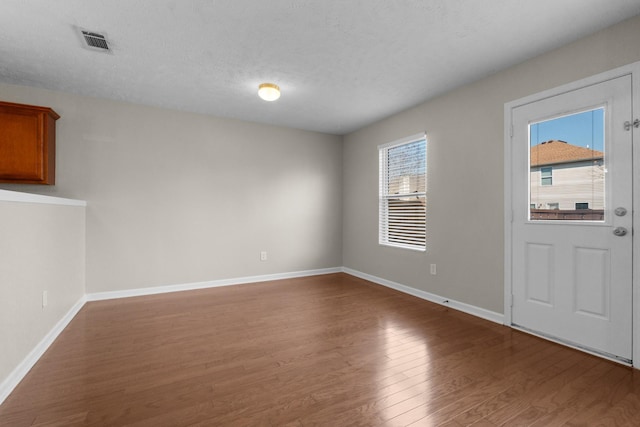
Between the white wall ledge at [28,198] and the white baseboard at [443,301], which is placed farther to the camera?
the white baseboard at [443,301]

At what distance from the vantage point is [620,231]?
85.5 inches

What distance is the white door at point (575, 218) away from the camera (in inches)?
86.0

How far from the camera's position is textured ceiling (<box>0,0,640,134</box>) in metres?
2.06

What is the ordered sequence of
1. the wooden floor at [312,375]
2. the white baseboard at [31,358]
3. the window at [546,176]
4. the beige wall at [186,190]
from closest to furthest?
the wooden floor at [312,375]
the white baseboard at [31,358]
the window at [546,176]
the beige wall at [186,190]

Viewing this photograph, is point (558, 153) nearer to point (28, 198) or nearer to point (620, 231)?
point (620, 231)

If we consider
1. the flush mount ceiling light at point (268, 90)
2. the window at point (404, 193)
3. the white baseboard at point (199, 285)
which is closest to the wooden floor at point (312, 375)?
the white baseboard at point (199, 285)

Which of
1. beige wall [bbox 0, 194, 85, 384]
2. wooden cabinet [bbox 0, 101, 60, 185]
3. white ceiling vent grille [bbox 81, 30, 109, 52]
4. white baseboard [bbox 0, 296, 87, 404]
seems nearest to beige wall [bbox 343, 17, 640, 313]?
white ceiling vent grille [bbox 81, 30, 109, 52]

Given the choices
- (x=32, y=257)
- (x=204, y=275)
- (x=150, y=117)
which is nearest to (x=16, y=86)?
(x=150, y=117)

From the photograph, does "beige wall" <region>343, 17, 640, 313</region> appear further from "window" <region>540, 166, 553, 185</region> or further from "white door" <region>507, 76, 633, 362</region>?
"window" <region>540, 166, 553, 185</region>

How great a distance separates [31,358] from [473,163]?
4364mm

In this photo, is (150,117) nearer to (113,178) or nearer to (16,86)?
(113,178)

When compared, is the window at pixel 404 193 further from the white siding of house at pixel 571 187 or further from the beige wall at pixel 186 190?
the white siding of house at pixel 571 187

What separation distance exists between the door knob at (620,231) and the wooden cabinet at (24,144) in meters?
5.44

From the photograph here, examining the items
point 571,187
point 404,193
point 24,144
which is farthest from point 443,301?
point 24,144
